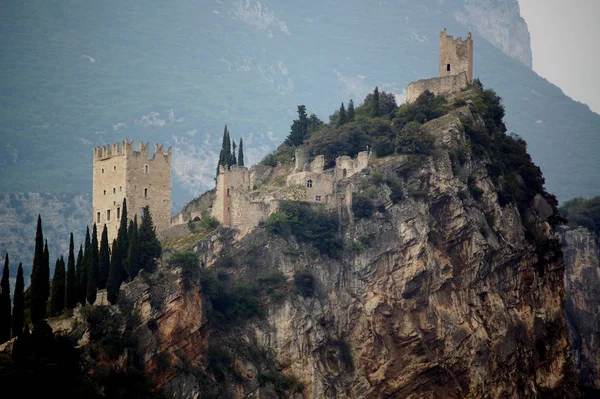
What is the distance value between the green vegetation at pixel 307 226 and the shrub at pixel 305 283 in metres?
2.44

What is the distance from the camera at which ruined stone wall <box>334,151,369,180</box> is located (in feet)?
304

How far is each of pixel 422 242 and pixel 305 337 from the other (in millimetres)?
11163

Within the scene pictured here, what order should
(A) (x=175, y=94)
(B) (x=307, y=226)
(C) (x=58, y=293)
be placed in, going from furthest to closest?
1. (A) (x=175, y=94)
2. (B) (x=307, y=226)
3. (C) (x=58, y=293)

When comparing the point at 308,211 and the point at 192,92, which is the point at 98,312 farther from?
the point at 192,92

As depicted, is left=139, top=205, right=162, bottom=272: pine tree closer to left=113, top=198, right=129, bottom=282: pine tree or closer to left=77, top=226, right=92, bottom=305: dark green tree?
left=113, top=198, right=129, bottom=282: pine tree

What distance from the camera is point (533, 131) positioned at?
584ft

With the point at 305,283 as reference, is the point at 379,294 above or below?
below

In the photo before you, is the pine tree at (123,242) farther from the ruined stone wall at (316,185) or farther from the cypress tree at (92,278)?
the ruined stone wall at (316,185)

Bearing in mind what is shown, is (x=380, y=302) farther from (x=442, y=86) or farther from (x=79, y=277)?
(x=442, y=86)

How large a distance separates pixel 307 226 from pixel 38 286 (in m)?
21.4

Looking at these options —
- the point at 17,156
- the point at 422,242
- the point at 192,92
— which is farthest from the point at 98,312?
the point at 192,92

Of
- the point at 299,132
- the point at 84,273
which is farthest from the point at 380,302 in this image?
the point at 299,132

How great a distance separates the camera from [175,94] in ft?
595

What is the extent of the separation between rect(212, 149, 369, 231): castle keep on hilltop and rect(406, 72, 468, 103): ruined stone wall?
12.1 m
